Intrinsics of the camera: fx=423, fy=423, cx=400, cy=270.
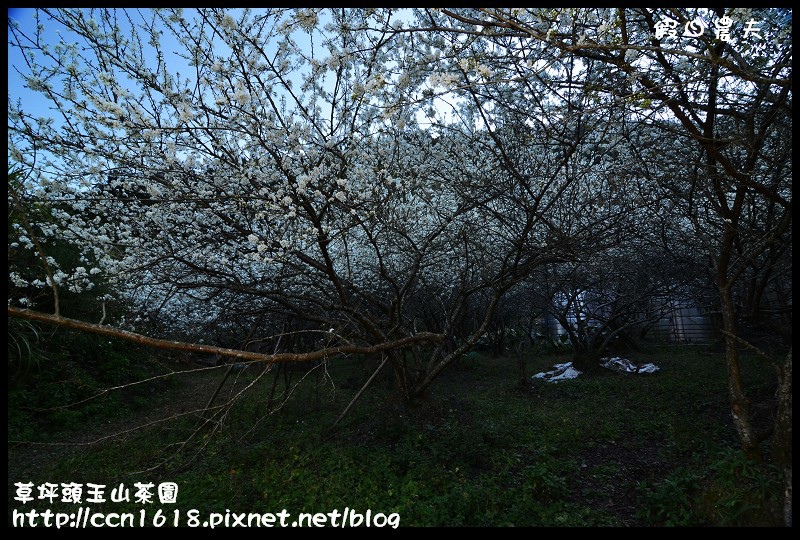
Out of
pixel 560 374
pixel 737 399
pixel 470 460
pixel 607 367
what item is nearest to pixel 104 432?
pixel 470 460

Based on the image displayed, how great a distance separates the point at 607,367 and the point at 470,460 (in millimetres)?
6231

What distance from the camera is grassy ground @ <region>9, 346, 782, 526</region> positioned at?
3051mm

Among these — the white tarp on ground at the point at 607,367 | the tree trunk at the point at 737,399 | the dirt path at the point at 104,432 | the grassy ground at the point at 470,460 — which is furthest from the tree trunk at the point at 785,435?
the white tarp on ground at the point at 607,367

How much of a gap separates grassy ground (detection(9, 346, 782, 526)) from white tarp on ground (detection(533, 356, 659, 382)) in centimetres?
114

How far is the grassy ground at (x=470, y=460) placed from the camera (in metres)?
3.05

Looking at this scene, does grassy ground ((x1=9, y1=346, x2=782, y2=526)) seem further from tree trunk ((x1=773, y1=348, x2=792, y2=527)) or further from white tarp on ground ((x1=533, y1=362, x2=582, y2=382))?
white tarp on ground ((x1=533, y1=362, x2=582, y2=382))

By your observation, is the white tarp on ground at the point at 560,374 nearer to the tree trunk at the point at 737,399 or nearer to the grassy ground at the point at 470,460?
the grassy ground at the point at 470,460

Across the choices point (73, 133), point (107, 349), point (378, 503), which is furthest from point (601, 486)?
point (107, 349)

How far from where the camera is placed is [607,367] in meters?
9.16

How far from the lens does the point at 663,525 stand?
2.78 meters

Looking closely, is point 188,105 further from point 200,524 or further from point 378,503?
A: point 378,503

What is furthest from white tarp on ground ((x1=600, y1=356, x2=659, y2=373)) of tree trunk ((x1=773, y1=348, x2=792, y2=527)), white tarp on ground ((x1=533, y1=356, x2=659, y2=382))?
tree trunk ((x1=773, y1=348, x2=792, y2=527))

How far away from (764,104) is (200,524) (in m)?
5.70

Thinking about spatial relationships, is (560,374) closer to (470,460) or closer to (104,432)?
(470,460)
